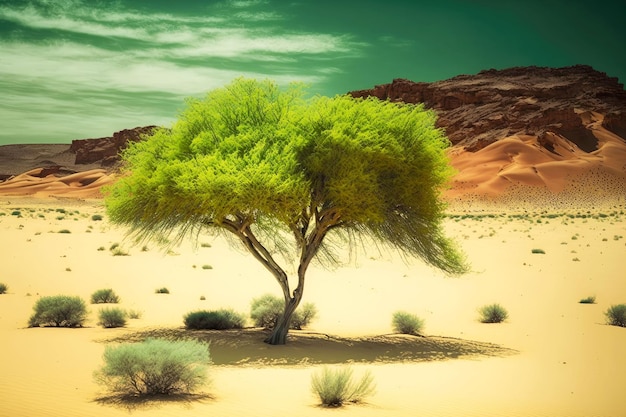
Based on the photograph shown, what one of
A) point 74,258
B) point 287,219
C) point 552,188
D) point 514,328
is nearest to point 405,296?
point 514,328

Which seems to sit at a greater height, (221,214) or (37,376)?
(221,214)

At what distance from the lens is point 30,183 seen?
647 ft

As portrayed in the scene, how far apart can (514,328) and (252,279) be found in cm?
1482

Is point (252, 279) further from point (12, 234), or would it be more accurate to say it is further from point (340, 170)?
point (12, 234)

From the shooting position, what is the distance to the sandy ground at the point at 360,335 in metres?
12.3

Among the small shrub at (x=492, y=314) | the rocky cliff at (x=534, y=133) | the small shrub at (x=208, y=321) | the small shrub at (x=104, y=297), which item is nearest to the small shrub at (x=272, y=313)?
the small shrub at (x=208, y=321)

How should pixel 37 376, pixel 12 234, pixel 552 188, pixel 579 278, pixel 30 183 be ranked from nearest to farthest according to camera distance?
pixel 37 376 < pixel 579 278 < pixel 12 234 < pixel 552 188 < pixel 30 183

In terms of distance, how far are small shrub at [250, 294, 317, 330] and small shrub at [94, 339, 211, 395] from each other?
792 centimetres

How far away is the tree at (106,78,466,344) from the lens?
1669 centimetres

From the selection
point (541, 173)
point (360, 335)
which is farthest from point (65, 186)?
point (360, 335)

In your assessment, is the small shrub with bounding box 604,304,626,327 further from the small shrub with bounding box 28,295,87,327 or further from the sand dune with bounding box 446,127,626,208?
the sand dune with bounding box 446,127,626,208

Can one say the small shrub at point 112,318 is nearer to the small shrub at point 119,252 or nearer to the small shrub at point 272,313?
the small shrub at point 272,313

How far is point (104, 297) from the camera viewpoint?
25.3 m

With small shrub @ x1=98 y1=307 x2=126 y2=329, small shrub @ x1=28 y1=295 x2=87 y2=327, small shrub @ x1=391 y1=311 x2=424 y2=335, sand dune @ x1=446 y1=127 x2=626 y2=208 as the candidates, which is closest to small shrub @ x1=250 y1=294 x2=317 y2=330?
small shrub @ x1=391 y1=311 x2=424 y2=335
